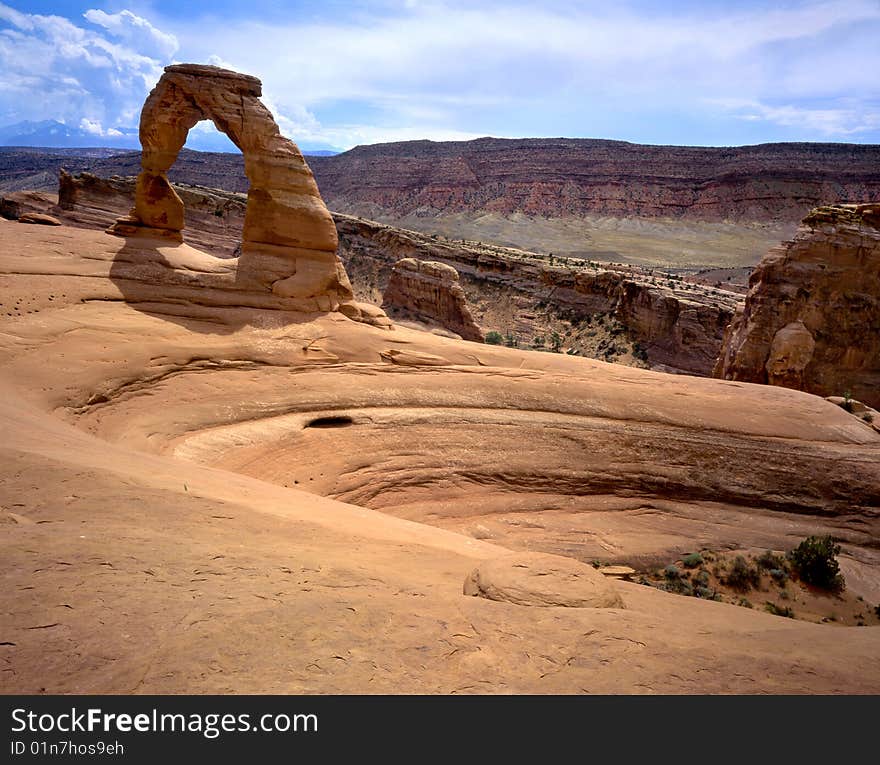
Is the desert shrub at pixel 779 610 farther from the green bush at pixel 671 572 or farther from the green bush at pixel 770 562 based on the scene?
the green bush at pixel 671 572

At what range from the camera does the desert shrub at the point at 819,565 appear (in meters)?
10.2

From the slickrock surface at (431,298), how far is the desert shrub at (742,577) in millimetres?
22084

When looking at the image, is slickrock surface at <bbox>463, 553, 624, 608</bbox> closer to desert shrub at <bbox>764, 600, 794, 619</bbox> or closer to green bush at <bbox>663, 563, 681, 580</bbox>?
green bush at <bbox>663, 563, 681, 580</bbox>

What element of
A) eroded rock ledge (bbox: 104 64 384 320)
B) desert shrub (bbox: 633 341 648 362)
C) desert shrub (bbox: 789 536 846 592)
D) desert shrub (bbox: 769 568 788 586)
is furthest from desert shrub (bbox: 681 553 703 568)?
desert shrub (bbox: 633 341 648 362)

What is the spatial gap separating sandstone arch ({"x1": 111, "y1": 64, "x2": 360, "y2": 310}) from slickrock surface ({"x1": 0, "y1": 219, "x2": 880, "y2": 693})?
2.66ft

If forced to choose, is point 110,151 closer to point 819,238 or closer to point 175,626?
point 819,238

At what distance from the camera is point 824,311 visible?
23.1 metres

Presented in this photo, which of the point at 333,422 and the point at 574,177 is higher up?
the point at 574,177

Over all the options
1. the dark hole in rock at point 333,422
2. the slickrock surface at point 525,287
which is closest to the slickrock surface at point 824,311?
the slickrock surface at point 525,287

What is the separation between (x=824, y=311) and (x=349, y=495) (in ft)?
69.9

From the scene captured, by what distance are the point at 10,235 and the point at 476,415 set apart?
10.5 m

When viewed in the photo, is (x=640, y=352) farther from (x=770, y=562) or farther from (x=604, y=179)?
(x=604, y=179)

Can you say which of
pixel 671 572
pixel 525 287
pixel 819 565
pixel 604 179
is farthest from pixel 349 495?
pixel 604 179

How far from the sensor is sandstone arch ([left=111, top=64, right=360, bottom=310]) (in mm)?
13461
